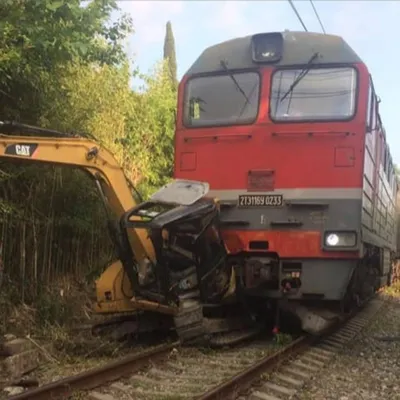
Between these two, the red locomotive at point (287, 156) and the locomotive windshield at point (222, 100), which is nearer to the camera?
the red locomotive at point (287, 156)

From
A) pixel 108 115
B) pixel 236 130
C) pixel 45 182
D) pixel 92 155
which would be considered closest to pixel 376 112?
pixel 236 130

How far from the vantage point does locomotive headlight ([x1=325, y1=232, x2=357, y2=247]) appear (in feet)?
22.5

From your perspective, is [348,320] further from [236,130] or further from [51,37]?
[51,37]

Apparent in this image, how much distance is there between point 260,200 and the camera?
719 centimetres

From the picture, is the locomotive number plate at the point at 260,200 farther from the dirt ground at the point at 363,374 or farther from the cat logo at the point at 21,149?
the cat logo at the point at 21,149

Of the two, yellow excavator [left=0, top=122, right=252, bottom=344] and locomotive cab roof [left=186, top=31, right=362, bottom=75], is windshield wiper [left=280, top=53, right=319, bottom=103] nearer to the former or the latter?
locomotive cab roof [left=186, top=31, right=362, bottom=75]

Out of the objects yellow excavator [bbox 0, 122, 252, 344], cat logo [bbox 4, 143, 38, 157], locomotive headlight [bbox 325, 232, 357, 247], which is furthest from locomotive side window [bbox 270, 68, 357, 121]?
cat logo [bbox 4, 143, 38, 157]

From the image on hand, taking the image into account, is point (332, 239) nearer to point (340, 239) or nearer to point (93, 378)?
point (340, 239)

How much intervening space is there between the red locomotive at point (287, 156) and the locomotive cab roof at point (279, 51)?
13 mm

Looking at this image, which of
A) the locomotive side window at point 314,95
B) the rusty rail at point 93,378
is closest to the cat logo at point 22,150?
the rusty rail at point 93,378

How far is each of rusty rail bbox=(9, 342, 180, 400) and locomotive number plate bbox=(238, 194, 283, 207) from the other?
1.98 meters

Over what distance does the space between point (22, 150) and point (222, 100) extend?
2.83 metres

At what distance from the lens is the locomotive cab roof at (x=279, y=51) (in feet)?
24.4

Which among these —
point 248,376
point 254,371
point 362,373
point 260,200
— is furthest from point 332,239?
point 248,376
